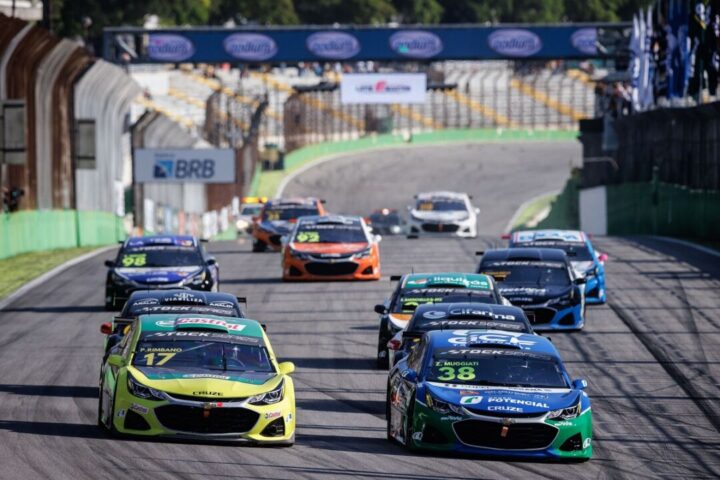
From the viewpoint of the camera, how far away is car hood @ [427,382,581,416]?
15.2 meters

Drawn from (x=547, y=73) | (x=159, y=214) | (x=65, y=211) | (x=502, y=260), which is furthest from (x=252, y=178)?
(x=502, y=260)

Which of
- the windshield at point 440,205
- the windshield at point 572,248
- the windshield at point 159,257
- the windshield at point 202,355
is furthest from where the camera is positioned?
the windshield at point 440,205

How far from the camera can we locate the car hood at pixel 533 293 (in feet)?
86.1

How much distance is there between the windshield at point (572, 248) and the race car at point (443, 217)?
18297mm

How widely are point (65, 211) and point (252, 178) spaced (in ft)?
137

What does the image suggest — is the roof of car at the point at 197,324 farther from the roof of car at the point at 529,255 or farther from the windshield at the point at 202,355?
the roof of car at the point at 529,255

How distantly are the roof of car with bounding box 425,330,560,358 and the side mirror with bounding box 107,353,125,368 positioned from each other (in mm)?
2984

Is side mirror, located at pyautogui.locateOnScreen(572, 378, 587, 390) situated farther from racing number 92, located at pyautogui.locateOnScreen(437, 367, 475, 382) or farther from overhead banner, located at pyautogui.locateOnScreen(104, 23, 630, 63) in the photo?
overhead banner, located at pyautogui.locateOnScreen(104, 23, 630, 63)

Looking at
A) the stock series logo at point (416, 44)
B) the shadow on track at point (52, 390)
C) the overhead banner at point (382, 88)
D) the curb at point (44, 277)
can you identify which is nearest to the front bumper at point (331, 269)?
the curb at point (44, 277)

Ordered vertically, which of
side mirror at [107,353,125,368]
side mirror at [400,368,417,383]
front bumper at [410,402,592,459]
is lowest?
front bumper at [410,402,592,459]

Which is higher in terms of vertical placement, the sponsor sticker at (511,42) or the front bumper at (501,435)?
the sponsor sticker at (511,42)

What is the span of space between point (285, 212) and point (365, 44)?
2672cm

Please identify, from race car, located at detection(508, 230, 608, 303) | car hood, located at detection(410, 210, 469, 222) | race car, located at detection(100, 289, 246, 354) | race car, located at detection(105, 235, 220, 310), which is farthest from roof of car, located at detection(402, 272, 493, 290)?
car hood, located at detection(410, 210, 469, 222)

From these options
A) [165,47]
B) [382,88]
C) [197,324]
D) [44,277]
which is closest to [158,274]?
[44,277]
